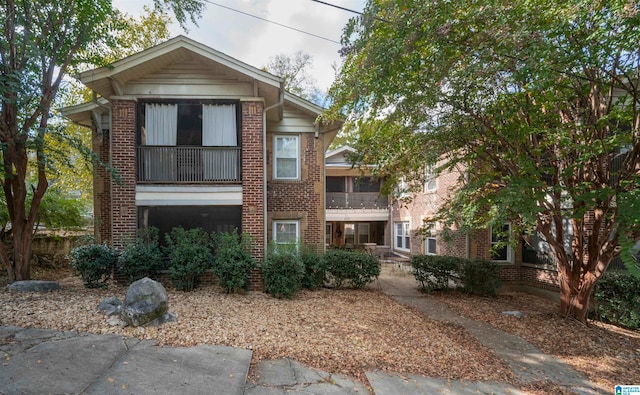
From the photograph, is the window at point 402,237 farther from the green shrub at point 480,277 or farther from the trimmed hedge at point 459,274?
the green shrub at point 480,277

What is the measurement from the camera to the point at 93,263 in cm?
739

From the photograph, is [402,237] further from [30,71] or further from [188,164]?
[30,71]

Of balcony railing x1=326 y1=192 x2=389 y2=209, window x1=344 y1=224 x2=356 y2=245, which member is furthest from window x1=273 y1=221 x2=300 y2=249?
window x1=344 y1=224 x2=356 y2=245

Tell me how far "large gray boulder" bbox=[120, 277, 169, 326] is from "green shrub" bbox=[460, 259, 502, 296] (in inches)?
334

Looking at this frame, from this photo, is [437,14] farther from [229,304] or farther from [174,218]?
[174,218]

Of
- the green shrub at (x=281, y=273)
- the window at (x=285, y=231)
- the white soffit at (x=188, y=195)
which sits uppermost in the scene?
the white soffit at (x=188, y=195)

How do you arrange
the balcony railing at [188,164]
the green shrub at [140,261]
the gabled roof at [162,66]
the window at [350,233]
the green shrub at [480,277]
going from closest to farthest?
the green shrub at [140,261] < the gabled roof at [162,66] < the balcony railing at [188,164] < the green shrub at [480,277] < the window at [350,233]

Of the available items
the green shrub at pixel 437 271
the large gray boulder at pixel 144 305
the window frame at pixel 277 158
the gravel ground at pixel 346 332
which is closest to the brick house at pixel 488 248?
the green shrub at pixel 437 271

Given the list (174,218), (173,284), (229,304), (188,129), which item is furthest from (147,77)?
(229,304)

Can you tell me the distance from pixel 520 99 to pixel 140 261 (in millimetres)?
9190

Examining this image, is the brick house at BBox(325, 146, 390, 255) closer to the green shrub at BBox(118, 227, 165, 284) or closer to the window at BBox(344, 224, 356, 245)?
the window at BBox(344, 224, 356, 245)

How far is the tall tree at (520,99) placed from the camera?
4.91m

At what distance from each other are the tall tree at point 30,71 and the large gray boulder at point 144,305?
3.97 metres

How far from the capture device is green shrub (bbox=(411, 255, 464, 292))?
32.7ft
